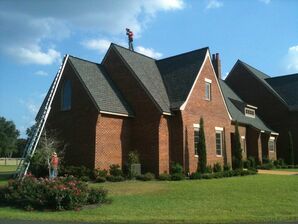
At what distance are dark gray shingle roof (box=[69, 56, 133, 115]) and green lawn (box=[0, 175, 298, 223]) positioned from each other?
9.34m

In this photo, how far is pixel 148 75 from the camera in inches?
1177

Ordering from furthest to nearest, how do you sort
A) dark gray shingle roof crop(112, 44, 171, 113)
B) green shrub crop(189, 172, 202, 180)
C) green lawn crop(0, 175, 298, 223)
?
dark gray shingle roof crop(112, 44, 171, 113)
green shrub crop(189, 172, 202, 180)
green lawn crop(0, 175, 298, 223)

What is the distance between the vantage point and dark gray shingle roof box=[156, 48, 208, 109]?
94.1 feet

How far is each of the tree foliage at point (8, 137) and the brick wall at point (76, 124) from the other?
93347 mm

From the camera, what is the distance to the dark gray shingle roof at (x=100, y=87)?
85.1ft

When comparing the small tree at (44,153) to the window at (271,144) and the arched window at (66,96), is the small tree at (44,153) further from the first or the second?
the window at (271,144)

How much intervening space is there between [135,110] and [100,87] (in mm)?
2964

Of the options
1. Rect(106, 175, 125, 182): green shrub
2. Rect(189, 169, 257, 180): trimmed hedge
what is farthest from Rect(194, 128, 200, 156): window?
Rect(106, 175, 125, 182): green shrub

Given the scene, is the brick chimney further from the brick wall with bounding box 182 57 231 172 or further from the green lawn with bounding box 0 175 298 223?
the green lawn with bounding box 0 175 298 223

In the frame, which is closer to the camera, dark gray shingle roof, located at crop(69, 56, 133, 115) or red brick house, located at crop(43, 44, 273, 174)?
red brick house, located at crop(43, 44, 273, 174)

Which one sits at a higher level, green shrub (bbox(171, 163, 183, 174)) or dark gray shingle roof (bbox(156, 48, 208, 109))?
dark gray shingle roof (bbox(156, 48, 208, 109))

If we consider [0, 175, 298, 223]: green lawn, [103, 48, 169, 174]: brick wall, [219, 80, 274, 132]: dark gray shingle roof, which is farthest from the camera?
[219, 80, 274, 132]: dark gray shingle roof

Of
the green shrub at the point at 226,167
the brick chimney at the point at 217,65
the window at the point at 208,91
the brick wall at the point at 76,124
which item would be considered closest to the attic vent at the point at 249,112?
the brick chimney at the point at 217,65

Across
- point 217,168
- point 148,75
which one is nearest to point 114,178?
point 148,75
